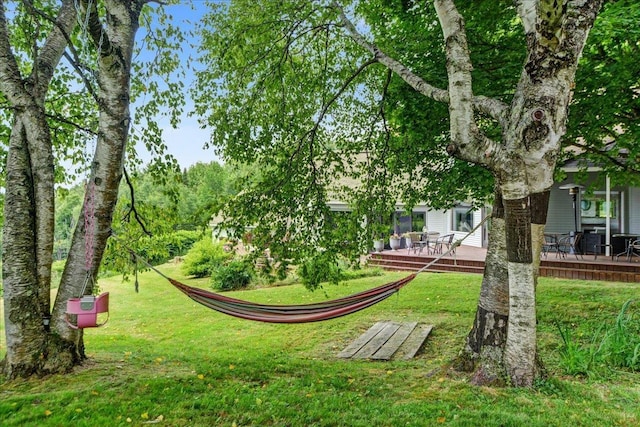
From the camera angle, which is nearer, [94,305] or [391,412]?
[391,412]

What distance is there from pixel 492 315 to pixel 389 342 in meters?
2.19

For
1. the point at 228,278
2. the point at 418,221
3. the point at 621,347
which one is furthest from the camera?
the point at 418,221

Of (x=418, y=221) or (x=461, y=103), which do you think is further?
(x=418, y=221)

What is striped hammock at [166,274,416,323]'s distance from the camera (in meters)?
3.89

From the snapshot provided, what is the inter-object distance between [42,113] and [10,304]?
5.92 feet

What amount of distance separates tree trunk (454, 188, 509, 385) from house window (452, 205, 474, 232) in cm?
1223

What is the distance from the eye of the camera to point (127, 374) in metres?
3.92

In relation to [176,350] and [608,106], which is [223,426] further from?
[608,106]

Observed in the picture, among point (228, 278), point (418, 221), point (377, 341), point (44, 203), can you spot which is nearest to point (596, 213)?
point (418, 221)

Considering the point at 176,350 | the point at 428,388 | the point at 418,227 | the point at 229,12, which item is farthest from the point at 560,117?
the point at 418,227

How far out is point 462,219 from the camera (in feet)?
52.2

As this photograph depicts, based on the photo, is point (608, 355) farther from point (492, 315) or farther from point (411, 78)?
point (411, 78)

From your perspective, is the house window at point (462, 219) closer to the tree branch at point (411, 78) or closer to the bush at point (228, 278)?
the bush at point (228, 278)

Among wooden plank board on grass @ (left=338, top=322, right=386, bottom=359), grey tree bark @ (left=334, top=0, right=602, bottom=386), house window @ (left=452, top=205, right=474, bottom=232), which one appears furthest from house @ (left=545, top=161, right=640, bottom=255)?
grey tree bark @ (left=334, top=0, right=602, bottom=386)
